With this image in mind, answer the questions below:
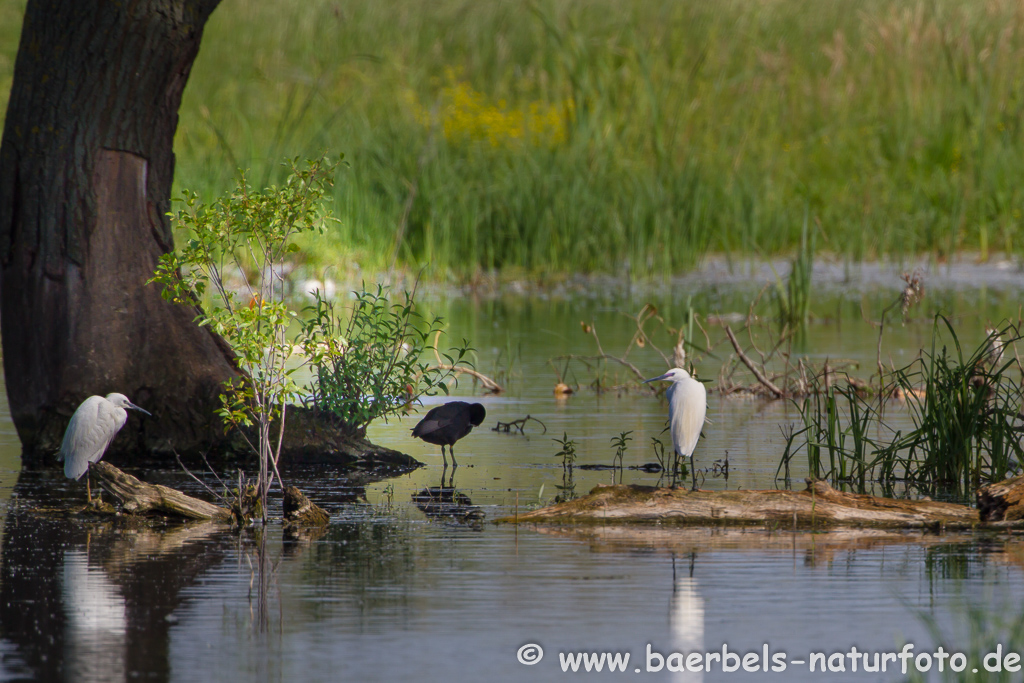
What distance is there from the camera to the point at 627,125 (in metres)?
21.0

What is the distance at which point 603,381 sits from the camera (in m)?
12.0

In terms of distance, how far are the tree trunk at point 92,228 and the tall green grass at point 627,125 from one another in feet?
26.7

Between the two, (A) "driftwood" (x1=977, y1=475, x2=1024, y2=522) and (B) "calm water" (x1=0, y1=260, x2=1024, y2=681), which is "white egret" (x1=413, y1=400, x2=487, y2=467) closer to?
(B) "calm water" (x1=0, y1=260, x2=1024, y2=681)

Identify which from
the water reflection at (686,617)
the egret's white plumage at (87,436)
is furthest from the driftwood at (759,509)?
the egret's white plumage at (87,436)

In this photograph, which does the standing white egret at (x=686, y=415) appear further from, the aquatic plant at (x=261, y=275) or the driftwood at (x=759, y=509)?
the aquatic plant at (x=261, y=275)

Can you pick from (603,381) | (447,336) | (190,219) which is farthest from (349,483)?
(447,336)

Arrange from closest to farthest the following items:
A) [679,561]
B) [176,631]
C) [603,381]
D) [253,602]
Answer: [176,631] < [253,602] < [679,561] < [603,381]

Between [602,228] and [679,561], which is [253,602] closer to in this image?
[679,561]

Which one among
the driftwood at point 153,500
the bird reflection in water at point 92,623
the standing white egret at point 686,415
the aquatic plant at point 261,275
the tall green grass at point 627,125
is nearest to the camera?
the bird reflection in water at point 92,623

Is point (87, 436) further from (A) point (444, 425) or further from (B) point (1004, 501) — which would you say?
(B) point (1004, 501)

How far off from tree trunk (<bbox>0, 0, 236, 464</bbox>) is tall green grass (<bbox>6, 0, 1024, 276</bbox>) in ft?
26.7

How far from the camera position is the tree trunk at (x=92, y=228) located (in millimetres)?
8516

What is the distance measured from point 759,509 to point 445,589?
170 centimetres

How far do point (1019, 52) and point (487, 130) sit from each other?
7725mm
